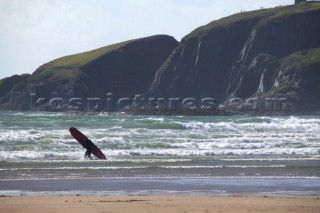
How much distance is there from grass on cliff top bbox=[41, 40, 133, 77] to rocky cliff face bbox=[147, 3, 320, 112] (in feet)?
94.8

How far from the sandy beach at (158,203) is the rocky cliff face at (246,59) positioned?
318ft

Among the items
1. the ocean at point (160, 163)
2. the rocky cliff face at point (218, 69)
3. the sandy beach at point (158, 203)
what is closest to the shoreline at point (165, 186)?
the ocean at point (160, 163)

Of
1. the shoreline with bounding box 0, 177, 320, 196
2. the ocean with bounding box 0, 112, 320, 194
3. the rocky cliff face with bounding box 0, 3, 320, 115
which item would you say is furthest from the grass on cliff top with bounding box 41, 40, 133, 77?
the shoreline with bounding box 0, 177, 320, 196

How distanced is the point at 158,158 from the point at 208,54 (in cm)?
11196

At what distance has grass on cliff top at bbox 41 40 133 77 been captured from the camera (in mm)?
170663

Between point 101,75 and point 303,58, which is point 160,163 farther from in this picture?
point 101,75

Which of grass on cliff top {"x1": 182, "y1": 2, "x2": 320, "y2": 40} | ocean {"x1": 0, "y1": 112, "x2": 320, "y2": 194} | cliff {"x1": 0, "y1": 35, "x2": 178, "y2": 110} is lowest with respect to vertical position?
ocean {"x1": 0, "y1": 112, "x2": 320, "y2": 194}

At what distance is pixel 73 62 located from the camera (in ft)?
589

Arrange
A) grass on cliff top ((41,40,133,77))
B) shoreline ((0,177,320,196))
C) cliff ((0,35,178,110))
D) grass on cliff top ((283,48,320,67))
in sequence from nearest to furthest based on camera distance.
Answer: shoreline ((0,177,320,196)) → grass on cliff top ((283,48,320,67)) → cliff ((0,35,178,110)) → grass on cliff top ((41,40,133,77))

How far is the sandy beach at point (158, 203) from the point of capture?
1555cm

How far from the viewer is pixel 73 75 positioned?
163 m

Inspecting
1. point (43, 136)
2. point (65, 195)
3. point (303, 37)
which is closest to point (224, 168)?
point (65, 195)

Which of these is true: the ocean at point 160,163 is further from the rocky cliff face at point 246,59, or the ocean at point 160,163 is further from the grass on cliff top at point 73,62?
the grass on cliff top at point 73,62

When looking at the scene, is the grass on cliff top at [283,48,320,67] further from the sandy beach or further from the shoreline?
the sandy beach
